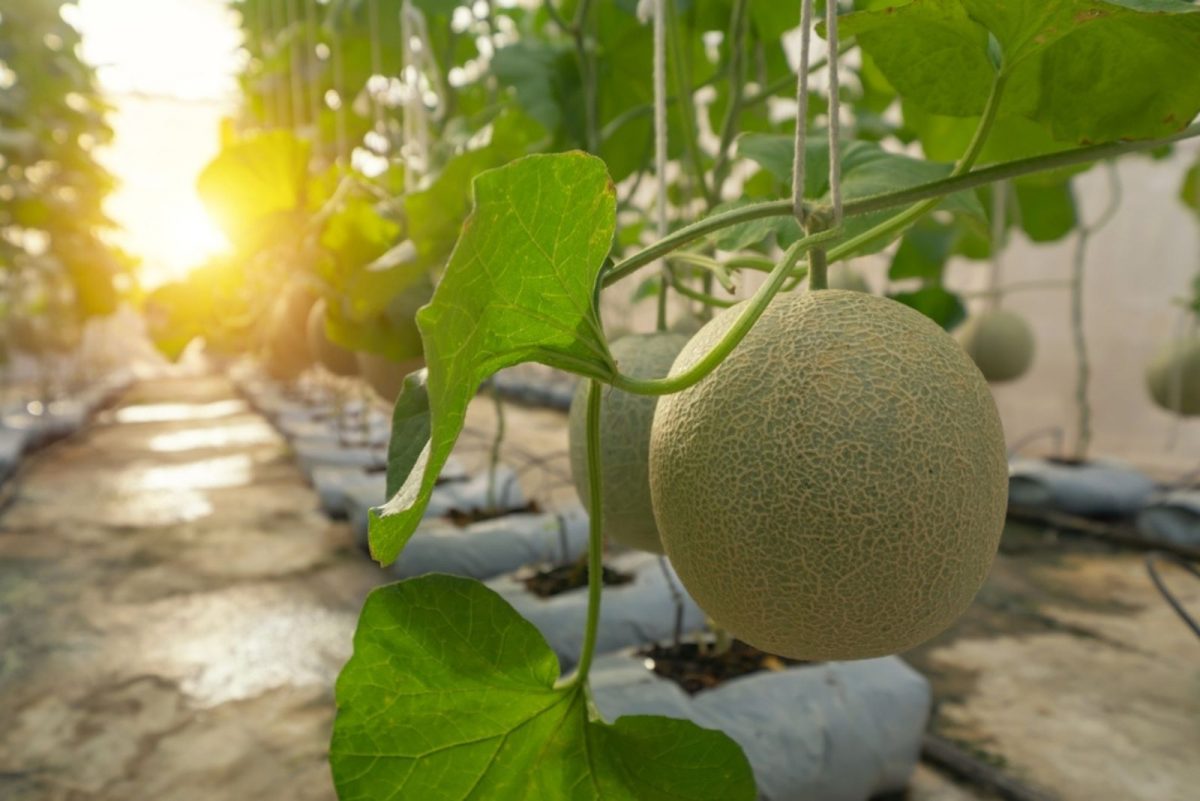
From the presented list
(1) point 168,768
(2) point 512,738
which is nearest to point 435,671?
(2) point 512,738

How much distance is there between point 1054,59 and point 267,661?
206 cm

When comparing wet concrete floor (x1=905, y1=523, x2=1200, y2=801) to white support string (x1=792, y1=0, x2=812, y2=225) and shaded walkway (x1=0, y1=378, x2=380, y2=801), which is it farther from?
white support string (x1=792, y1=0, x2=812, y2=225)

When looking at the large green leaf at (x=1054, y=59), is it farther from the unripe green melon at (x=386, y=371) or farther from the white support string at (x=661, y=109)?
the unripe green melon at (x=386, y=371)

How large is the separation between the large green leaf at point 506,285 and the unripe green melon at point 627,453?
220mm

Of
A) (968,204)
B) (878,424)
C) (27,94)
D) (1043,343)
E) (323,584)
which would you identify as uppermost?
(27,94)

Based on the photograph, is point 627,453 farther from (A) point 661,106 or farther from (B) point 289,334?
(B) point 289,334

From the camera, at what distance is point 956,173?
401 mm

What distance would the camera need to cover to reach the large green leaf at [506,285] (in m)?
0.31

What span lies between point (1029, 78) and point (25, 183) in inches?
228

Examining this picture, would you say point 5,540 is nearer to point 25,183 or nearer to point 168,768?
point 168,768

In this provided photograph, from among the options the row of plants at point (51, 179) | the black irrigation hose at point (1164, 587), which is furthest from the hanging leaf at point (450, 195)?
the row of plants at point (51, 179)

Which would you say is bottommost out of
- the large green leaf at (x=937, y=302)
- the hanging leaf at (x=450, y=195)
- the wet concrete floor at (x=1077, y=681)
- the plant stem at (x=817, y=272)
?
the wet concrete floor at (x=1077, y=681)

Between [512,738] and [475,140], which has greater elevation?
[475,140]

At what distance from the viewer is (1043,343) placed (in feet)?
16.4
